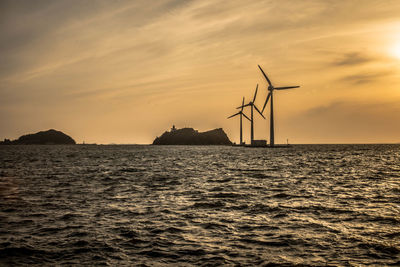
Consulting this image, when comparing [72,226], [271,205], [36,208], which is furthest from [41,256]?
[271,205]

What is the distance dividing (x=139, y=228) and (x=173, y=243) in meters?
3.06

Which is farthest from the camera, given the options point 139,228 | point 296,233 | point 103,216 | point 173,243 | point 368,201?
point 368,201

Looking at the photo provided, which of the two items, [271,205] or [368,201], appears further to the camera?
[368,201]

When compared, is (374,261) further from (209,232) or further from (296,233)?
(209,232)

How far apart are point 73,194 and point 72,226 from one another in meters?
11.7

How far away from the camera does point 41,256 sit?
12.0 metres

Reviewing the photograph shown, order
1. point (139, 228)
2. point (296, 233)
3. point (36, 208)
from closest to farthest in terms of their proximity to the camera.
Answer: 1. point (296, 233)
2. point (139, 228)
3. point (36, 208)

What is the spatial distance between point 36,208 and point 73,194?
5.91 meters

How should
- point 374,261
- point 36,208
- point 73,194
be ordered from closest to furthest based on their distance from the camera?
1. point 374,261
2. point 36,208
3. point 73,194

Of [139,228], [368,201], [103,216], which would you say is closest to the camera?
[139,228]

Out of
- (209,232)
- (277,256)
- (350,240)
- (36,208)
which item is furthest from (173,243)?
(36,208)

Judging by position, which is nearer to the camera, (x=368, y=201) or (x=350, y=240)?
(x=350, y=240)

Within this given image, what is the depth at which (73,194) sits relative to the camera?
1078 inches

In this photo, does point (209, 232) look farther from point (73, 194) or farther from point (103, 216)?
point (73, 194)
